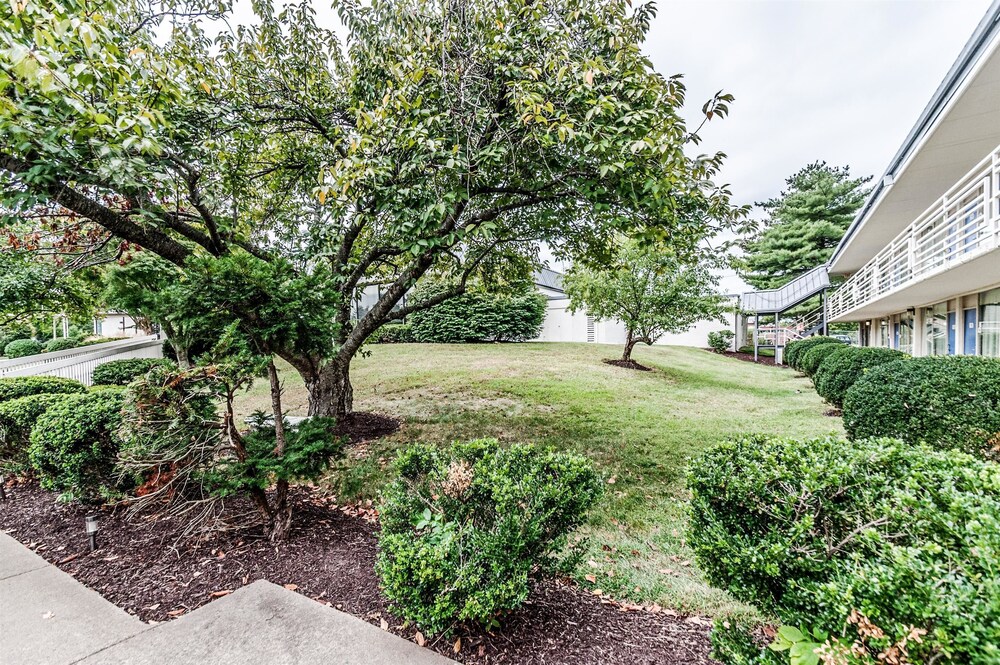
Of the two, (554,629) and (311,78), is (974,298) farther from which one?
(311,78)

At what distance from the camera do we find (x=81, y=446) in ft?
11.4

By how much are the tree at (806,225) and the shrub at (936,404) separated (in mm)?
23825

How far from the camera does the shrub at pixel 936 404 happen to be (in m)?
3.75

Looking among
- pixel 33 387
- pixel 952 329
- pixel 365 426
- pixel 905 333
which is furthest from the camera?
pixel 905 333

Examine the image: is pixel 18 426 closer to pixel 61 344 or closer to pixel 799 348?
pixel 799 348

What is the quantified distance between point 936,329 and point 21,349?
3332 cm

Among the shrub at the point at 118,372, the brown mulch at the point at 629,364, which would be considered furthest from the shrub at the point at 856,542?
the brown mulch at the point at 629,364

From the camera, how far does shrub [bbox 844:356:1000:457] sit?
12.3 ft

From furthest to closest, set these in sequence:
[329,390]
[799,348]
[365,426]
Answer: [799,348]
[365,426]
[329,390]

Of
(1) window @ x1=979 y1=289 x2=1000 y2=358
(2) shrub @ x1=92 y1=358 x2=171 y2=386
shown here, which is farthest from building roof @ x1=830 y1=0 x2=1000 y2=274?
(2) shrub @ x1=92 y1=358 x2=171 y2=386

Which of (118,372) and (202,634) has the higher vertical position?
(118,372)

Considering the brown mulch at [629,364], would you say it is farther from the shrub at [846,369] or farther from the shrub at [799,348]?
the shrub at [799,348]

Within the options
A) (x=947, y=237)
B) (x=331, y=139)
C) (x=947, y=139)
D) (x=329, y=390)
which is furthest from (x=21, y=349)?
(x=947, y=139)

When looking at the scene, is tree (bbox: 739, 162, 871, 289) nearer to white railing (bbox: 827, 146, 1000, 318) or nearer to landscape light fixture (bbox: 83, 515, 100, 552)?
white railing (bbox: 827, 146, 1000, 318)
